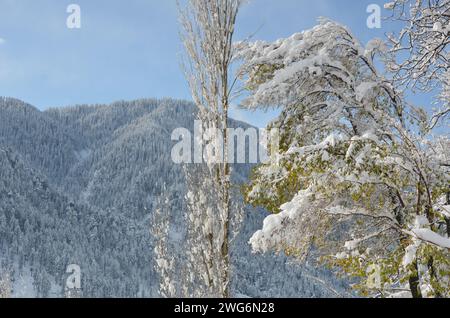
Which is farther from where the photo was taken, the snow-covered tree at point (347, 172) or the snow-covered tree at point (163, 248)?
the snow-covered tree at point (163, 248)

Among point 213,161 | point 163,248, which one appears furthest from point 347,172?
point 163,248

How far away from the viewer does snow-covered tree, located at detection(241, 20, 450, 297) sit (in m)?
6.84

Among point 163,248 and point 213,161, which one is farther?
point 163,248

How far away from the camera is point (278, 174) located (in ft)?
26.6

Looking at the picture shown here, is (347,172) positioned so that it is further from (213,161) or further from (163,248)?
(163,248)

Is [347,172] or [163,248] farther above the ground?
[347,172]

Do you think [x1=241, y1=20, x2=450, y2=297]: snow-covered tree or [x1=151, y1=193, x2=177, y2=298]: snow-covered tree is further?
[x1=151, y1=193, x2=177, y2=298]: snow-covered tree

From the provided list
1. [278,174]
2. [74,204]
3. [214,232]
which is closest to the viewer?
[214,232]

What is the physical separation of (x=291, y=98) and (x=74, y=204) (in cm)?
16688

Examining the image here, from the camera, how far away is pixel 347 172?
706 cm

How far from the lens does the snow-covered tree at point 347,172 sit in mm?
6836
